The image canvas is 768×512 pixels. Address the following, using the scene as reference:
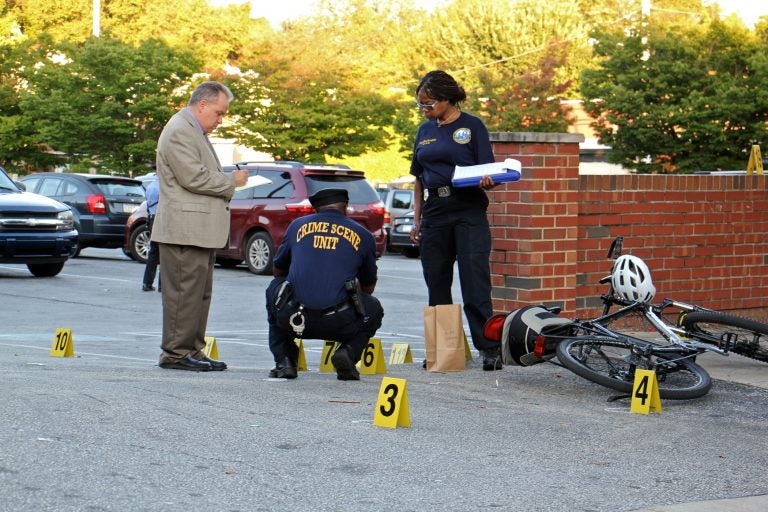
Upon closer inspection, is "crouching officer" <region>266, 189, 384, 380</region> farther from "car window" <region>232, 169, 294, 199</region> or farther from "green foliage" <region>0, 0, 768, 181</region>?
"green foliage" <region>0, 0, 768, 181</region>

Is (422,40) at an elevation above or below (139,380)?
above

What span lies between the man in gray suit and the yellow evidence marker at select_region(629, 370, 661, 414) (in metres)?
2.93

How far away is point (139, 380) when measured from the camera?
26.9ft

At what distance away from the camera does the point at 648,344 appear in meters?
8.09

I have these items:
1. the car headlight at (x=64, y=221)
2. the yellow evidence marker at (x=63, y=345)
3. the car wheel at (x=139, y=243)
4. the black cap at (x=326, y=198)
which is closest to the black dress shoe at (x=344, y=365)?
the black cap at (x=326, y=198)

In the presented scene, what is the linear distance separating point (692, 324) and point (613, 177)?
2.50m

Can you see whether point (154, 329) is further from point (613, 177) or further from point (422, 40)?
point (422, 40)

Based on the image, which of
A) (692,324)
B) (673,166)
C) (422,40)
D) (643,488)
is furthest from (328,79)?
(643,488)

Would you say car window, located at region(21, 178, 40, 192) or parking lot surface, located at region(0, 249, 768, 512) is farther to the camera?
car window, located at region(21, 178, 40, 192)

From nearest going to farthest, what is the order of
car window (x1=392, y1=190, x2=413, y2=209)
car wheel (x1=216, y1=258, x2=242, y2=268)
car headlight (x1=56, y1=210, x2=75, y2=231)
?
car headlight (x1=56, y1=210, x2=75, y2=231) < car wheel (x1=216, y1=258, x2=242, y2=268) < car window (x1=392, y1=190, x2=413, y2=209)

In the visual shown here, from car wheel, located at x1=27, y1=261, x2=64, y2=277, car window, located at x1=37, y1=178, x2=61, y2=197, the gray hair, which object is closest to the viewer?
the gray hair

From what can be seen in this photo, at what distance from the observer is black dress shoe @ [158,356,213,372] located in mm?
8992

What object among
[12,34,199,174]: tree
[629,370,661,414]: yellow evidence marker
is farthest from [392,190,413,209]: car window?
[629,370,661,414]: yellow evidence marker

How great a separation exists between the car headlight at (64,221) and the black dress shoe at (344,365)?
11778 millimetres
